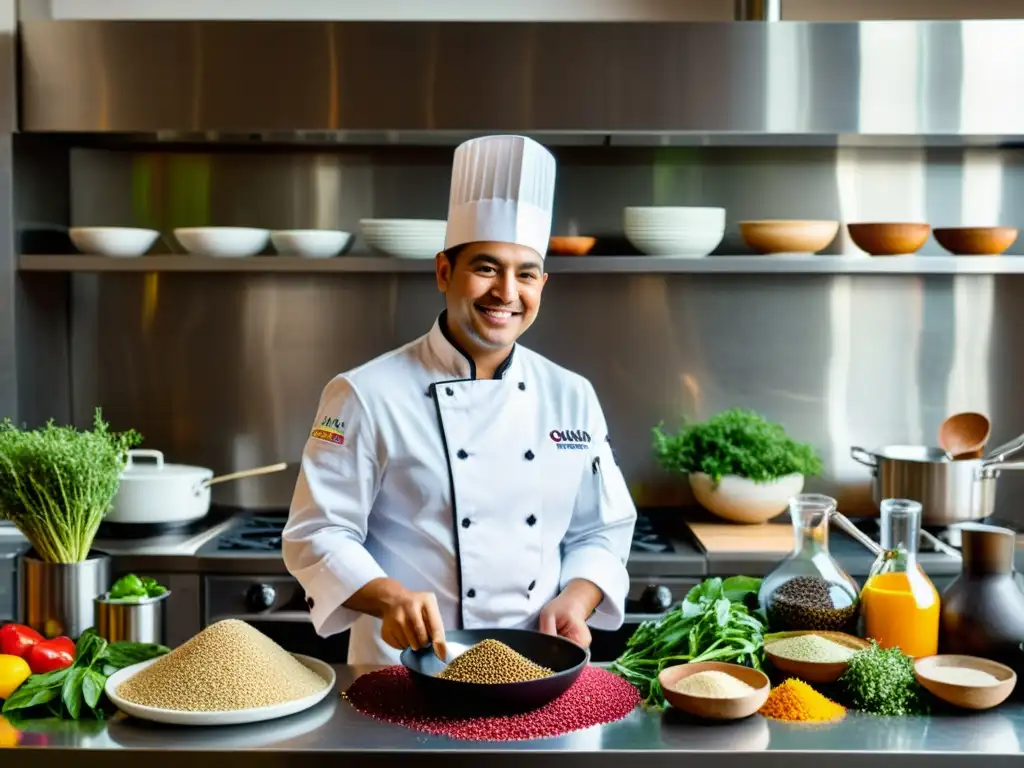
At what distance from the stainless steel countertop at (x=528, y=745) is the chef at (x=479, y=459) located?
0.48 m

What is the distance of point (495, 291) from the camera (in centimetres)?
203

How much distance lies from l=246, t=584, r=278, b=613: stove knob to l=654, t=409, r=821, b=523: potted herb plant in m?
1.18

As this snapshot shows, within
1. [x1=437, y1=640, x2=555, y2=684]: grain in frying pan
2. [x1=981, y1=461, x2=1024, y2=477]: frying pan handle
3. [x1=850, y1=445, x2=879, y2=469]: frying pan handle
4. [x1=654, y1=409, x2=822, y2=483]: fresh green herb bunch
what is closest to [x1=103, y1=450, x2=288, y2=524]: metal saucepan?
[x1=654, y1=409, x2=822, y2=483]: fresh green herb bunch

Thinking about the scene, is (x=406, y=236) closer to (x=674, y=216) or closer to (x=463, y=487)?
(x=674, y=216)

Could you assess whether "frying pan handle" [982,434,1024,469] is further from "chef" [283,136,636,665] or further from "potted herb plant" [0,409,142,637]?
"potted herb plant" [0,409,142,637]

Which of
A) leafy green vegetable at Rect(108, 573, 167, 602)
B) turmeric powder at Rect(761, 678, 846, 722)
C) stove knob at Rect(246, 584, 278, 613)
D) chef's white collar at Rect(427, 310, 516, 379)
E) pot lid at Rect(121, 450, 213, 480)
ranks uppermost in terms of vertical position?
chef's white collar at Rect(427, 310, 516, 379)

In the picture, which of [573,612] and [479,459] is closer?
[573,612]

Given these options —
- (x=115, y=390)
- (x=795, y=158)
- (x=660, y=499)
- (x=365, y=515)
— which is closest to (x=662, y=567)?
(x=660, y=499)

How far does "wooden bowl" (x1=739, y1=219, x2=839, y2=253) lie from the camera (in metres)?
3.21

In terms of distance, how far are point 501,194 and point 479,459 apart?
47cm

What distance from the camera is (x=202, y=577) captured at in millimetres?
2969

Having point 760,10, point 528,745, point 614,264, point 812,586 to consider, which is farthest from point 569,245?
point 528,745

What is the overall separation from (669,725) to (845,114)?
2.01m

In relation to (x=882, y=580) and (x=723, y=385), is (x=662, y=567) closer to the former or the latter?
(x=723, y=385)
